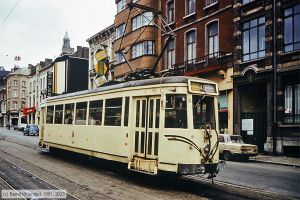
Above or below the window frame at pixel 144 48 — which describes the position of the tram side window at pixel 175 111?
below

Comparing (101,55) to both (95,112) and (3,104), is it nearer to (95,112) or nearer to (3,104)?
(95,112)

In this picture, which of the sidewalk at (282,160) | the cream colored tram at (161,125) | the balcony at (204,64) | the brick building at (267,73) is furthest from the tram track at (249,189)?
the balcony at (204,64)

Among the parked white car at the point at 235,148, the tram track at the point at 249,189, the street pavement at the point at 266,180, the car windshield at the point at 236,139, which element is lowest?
the street pavement at the point at 266,180

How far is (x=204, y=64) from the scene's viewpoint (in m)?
26.5

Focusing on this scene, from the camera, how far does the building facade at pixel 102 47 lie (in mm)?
40053

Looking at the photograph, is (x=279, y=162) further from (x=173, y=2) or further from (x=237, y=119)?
(x=173, y=2)

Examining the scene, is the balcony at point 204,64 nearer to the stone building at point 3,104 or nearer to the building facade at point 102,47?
the building facade at point 102,47

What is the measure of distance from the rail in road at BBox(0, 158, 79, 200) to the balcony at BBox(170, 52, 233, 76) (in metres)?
15.6

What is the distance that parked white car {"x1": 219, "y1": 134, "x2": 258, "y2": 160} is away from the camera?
18719 millimetres

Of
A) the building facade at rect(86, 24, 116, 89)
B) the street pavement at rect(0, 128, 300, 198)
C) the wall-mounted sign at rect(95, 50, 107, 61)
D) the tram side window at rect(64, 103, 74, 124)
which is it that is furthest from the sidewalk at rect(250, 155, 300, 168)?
the wall-mounted sign at rect(95, 50, 107, 61)

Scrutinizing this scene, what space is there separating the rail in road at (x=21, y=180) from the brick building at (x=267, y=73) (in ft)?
47.2

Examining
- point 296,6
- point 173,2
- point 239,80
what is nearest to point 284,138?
point 239,80

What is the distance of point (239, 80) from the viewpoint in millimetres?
23625

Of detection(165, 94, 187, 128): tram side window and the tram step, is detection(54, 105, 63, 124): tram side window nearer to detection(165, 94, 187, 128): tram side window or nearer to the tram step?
the tram step
